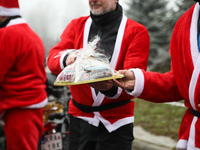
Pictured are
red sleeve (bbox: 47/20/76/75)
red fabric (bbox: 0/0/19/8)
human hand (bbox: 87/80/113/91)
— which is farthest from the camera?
red fabric (bbox: 0/0/19/8)

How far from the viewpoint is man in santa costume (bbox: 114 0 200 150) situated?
4.10 ft

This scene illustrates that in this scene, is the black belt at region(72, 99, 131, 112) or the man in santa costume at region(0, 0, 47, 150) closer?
the black belt at region(72, 99, 131, 112)

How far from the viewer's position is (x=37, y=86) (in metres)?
2.34

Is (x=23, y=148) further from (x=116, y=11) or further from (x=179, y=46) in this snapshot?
(x=179, y=46)

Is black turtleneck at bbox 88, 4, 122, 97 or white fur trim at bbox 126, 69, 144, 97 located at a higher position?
black turtleneck at bbox 88, 4, 122, 97

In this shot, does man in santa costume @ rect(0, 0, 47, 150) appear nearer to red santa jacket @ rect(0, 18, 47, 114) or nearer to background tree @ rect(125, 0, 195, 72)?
red santa jacket @ rect(0, 18, 47, 114)

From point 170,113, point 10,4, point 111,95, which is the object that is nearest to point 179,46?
point 111,95

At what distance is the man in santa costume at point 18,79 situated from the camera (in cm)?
211

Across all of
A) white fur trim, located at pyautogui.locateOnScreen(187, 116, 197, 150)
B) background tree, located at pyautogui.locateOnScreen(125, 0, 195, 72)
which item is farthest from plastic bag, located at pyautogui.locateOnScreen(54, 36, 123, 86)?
background tree, located at pyautogui.locateOnScreen(125, 0, 195, 72)

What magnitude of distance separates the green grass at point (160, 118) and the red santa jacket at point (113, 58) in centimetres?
238

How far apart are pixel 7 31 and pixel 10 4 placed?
359 mm

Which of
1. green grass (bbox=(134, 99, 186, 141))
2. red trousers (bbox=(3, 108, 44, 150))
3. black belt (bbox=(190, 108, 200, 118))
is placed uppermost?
black belt (bbox=(190, 108, 200, 118))

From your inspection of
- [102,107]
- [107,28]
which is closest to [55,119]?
[102,107]

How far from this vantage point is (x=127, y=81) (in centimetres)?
149
